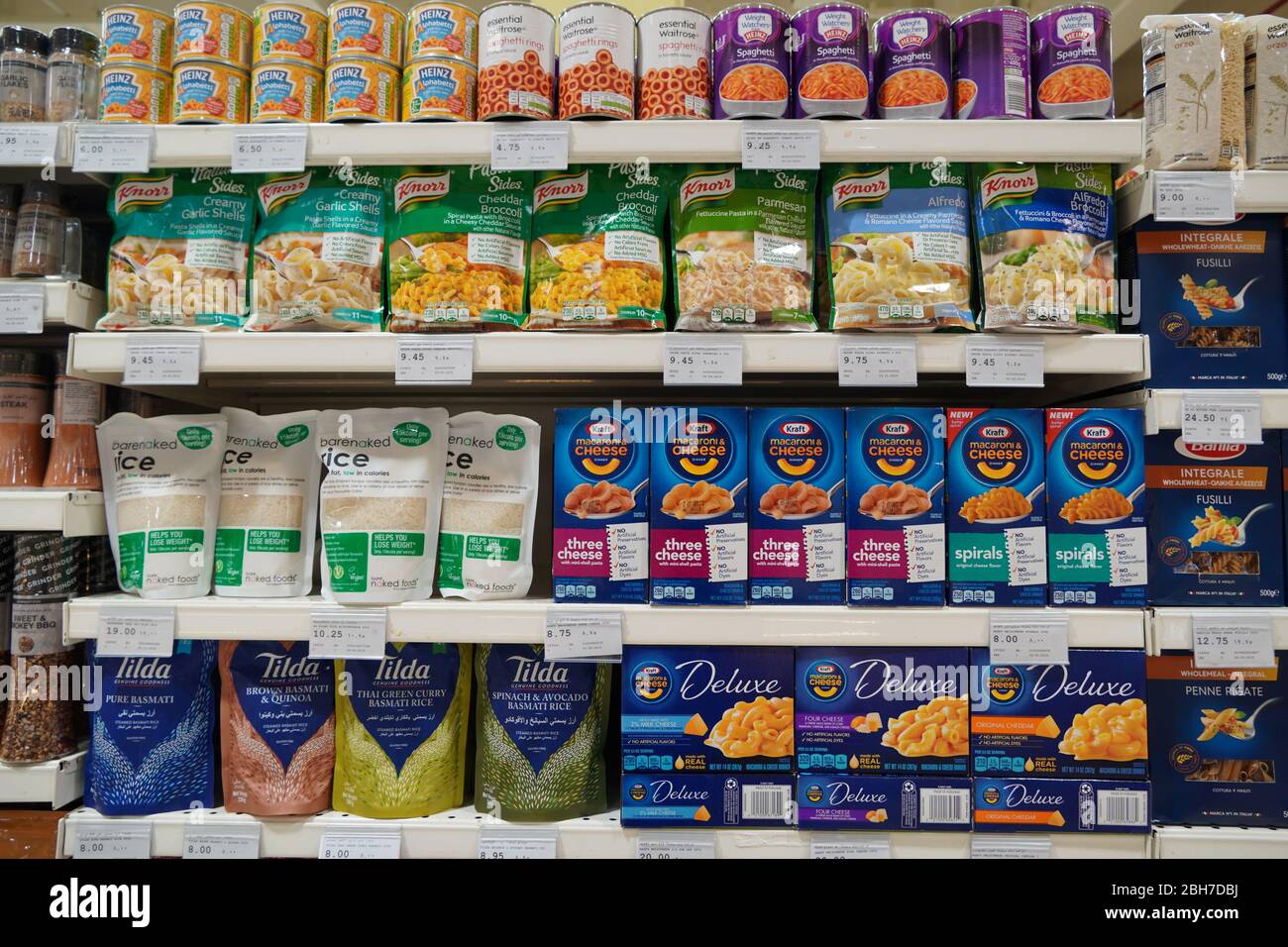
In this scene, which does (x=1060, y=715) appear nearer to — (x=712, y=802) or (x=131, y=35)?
(x=712, y=802)

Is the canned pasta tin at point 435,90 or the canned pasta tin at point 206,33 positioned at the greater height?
the canned pasta tin at point 206,33

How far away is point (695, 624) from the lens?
142 cm

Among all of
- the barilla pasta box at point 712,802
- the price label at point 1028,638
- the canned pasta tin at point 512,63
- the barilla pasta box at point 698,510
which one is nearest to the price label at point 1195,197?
the price label at point 1028,638

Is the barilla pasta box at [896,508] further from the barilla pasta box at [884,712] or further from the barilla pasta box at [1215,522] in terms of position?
the barilla pasta box at [1215,522]

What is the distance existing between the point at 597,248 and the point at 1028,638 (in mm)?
1079

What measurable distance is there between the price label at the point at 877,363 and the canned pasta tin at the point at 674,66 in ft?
1.76

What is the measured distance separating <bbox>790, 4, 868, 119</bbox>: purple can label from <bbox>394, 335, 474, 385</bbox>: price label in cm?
79

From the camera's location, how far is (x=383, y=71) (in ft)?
4.84

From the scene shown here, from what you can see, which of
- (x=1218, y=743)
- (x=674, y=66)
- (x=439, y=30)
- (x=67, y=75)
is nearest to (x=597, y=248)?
(x=674, y=66)

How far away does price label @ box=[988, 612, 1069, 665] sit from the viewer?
1384 mm

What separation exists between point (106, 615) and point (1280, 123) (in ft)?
7.79

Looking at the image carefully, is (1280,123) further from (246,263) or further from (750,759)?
(246,263)

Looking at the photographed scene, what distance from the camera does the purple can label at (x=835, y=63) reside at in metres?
1.42

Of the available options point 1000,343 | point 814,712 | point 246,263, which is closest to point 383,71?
point 246,263
